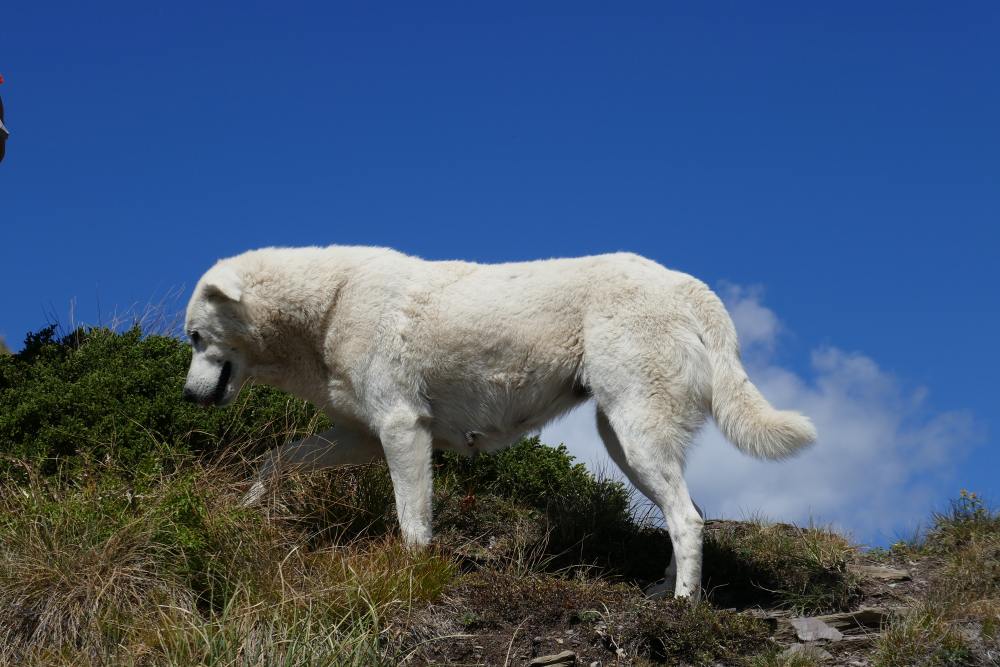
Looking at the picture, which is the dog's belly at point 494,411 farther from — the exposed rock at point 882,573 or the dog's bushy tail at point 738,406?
the exposed rock at point 882,573

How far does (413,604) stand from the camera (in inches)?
277

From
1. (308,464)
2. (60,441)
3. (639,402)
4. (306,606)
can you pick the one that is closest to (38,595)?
(306,606)

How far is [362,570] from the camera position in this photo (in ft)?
23.6

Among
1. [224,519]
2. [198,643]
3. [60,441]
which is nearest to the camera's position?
[198,643]

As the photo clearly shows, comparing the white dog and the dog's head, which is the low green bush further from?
the white dog

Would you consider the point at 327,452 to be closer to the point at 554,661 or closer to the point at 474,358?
the point at 474,358

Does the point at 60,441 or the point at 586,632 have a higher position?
the point at 60,441

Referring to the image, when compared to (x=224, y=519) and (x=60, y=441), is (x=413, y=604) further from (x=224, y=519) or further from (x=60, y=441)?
(x=60, y=441)

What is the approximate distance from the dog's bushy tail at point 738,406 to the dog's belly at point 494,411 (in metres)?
1.01

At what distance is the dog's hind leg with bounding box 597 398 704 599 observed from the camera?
731 centimetres

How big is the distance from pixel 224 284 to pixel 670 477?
372cm

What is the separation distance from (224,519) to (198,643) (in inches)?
53.7

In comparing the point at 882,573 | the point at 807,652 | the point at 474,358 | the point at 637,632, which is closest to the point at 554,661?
the point at 637,632

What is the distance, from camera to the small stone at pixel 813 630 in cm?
715
